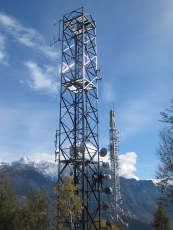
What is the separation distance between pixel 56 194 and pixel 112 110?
23292 mm

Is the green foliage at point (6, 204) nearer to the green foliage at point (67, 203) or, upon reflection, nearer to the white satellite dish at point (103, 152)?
the green foliage at point (67, 203)

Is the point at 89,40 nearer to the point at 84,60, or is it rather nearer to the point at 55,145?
the point at 84,60

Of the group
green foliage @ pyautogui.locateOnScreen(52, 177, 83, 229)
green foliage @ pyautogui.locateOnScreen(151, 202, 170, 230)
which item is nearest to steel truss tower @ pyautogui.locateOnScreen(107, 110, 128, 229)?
green foliage @ pyautogui.locateOnScreen(151, 202, 170, 230)

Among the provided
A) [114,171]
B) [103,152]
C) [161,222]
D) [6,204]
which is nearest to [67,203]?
[103,152]

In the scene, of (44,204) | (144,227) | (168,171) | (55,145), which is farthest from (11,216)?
(144,227)

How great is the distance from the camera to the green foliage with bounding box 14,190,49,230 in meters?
21.0

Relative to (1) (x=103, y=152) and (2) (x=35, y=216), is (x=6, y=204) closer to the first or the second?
(2) (x=35, y=216)

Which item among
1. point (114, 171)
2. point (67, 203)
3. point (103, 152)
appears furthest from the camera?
point (114, 171)

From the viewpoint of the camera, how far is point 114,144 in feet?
125

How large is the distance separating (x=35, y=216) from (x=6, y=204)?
28.7 feet

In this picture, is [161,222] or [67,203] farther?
[161,222]

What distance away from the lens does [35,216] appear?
21375 mm

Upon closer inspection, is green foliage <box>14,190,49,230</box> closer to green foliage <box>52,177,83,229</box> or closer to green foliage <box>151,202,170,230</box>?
green foliage <box>52,177,83,229</box>

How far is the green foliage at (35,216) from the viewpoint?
828 inches
